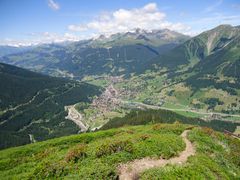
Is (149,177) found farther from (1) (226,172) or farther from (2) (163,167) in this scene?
(1) (226,172)

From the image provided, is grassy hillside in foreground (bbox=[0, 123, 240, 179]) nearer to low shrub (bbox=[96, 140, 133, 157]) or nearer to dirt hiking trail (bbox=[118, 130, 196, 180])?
low shrub (bbox=[96, 140, 133, 157])

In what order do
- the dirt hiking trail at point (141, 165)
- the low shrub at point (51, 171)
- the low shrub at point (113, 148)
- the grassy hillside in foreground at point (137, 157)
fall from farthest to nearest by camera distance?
the low shrub at point (113, 148) → the low shrub at point (51, 171) → the grassy hillside in foreground at point (137, 157) → the dirt hiking trail at point (141, 165)

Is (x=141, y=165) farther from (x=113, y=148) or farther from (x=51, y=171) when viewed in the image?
(x=51, y=171)

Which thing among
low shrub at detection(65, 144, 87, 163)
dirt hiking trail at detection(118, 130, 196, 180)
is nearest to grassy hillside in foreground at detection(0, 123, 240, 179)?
low shrub at detection(65, 144, 87, 163)

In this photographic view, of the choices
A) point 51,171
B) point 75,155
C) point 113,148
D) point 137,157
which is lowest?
point 51,171

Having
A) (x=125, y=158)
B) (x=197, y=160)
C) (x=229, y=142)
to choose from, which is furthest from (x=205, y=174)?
(x=229, y=142)

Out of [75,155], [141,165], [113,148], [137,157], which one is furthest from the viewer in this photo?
[75,155]

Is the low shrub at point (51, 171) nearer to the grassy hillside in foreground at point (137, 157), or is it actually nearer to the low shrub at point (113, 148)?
the grassy hillside in foreground at point (137, 157)

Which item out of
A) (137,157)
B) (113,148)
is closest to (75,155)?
(113,148)

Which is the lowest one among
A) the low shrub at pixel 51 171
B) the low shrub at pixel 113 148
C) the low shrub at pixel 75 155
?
the low shrub at pixel 51 171

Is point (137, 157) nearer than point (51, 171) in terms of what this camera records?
No

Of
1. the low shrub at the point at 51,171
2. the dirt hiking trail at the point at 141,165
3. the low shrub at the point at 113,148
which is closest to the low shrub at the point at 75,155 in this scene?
the low shrub at the point at 51,171

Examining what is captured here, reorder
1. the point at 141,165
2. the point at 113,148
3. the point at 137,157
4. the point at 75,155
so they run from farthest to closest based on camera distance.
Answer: the point at 75,155 → the point at 113,148 → the point at 137,157 → the point at 141,165
